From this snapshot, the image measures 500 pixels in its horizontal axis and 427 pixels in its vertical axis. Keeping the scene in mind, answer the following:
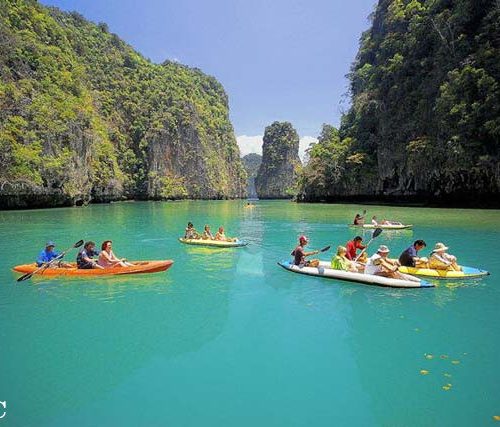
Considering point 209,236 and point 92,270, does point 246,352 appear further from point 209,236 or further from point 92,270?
point 209,236

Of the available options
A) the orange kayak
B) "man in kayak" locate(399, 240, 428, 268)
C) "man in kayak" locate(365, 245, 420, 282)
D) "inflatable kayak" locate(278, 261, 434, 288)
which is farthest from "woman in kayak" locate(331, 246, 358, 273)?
the orange kayak

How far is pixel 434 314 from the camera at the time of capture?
871cm

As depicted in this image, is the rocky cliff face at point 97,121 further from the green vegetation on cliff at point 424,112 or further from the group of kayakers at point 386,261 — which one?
the group of kayakers at point 386,261

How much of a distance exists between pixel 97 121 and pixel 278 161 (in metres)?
83.2

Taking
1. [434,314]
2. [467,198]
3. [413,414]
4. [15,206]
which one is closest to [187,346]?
[413,414]

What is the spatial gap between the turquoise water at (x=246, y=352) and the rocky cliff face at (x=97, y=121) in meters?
37.9

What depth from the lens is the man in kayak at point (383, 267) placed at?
10883mm

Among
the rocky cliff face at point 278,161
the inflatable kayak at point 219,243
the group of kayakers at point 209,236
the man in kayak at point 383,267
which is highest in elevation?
the rocky cliff face at point 278,161

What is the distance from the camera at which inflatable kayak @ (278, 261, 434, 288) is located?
415 inches

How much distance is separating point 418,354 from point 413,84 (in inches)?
1868

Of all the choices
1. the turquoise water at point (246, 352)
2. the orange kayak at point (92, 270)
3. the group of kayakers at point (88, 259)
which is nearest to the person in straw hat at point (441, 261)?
the turquoise water at point (246, 352)

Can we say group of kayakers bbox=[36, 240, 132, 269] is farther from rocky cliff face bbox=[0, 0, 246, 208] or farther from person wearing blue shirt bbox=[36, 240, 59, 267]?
rocky cliff face bbox=[0, 0, 246, 208]

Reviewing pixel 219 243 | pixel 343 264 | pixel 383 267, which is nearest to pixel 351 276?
pixel 343 264

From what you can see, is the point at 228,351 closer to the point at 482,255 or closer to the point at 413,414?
the point at 413,414
